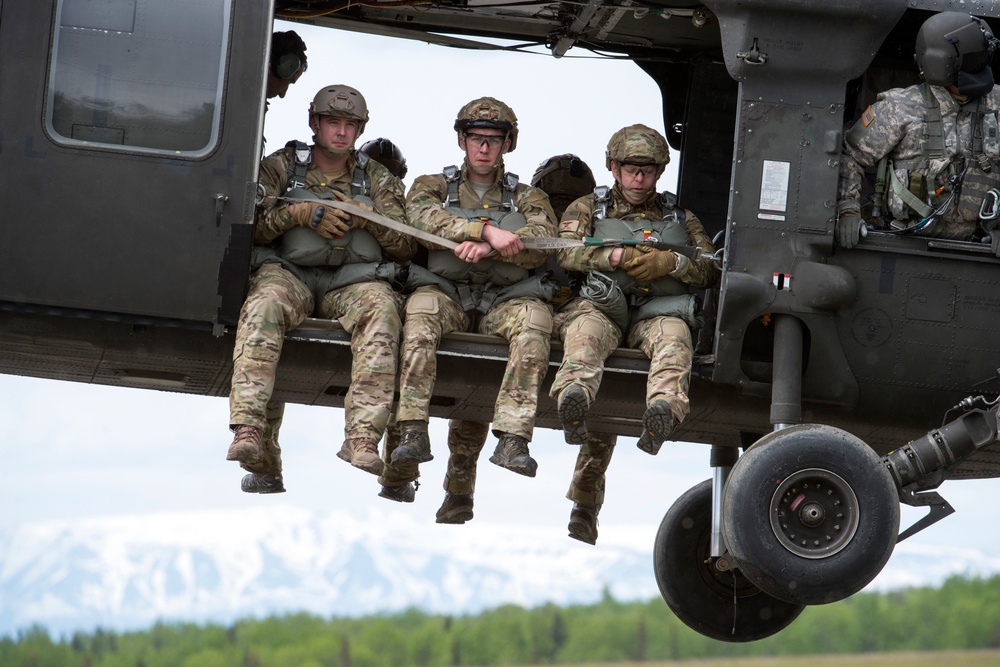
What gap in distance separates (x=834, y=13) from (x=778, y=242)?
109cm

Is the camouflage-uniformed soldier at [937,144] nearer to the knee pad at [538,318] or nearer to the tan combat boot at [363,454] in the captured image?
the knee pad at [538,318]

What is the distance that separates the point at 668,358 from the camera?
7.39 metres

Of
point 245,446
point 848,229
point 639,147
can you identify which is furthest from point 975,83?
point 245,446

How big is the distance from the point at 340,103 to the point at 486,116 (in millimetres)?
719

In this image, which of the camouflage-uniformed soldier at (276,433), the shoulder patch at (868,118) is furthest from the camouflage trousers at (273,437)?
the shoulder patch at (868,118)

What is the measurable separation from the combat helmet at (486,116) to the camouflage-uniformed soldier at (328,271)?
1.49 ft

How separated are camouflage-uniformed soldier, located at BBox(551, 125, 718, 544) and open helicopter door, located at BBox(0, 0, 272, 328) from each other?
5.17 ft

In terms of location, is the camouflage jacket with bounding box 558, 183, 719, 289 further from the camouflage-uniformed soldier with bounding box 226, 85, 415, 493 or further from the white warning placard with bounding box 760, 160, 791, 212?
the camouflage-uniformed soldier with bounding box 226, 85, 415, 493

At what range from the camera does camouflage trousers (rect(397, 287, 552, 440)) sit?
733 centimetres

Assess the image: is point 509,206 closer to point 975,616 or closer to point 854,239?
point 854,239

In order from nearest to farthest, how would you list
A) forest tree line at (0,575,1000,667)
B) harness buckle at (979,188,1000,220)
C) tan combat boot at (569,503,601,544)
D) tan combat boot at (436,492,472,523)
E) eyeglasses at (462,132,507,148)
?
1. harness buckle at (979,188,1000,220)
2. eyeglasses at (462,132,507,148)
3. tan combat boot at (436,492,472,523)
4. tan combat boot at (569,503,601,544)
5. forest tree line at (0,575,1000,667)

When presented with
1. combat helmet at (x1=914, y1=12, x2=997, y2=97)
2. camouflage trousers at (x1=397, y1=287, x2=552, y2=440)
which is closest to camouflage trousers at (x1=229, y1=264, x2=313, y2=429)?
camouflage trousers at (x1=397, y1=287, x2=552, y2=440)

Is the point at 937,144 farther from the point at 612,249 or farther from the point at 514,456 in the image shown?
the point at 514,456

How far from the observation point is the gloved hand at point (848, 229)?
24.4 feet
